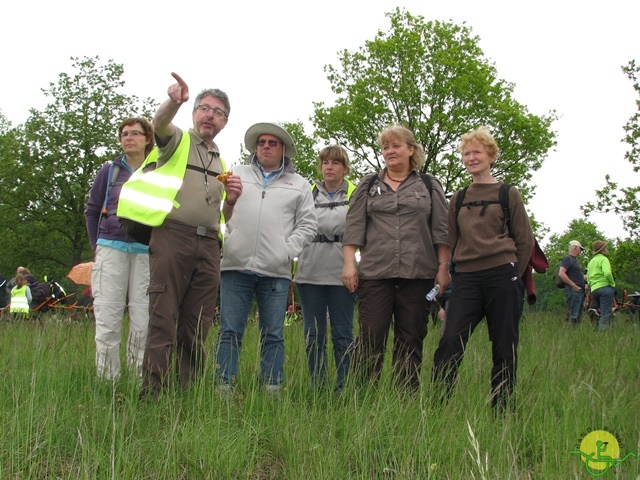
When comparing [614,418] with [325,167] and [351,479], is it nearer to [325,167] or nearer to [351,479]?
[351,479]

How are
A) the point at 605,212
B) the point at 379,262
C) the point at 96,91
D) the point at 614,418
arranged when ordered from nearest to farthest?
the point at 614,418
the point at 379,262
the point at 605,212
the point at 96,91

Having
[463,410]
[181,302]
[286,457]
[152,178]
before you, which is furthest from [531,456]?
[152,178]

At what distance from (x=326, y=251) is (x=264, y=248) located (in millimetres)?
748

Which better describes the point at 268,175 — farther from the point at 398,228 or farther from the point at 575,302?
the point at 575,302

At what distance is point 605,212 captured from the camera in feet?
48.8

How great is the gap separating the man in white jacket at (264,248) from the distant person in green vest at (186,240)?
Result: 0.67ft

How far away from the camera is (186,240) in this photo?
4.12 m

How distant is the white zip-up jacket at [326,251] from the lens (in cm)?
511

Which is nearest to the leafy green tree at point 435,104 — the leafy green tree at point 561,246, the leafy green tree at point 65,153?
the leafy green tree at point 65,153

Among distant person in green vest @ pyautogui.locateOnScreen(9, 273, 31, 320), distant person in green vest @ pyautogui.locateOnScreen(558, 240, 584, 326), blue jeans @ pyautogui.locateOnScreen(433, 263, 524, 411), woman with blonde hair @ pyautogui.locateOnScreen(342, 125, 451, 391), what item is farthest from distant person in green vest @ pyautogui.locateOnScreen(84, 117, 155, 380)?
distant person in green vest @ pyautogui.locateOnScreen(558, 240, 584, 326)

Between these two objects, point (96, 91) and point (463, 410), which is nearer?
point (463, 410)

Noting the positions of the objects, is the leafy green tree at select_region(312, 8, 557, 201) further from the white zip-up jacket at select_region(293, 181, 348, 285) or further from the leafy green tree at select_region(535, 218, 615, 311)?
the leafy green tree at select_region(535, 218, 615, 311)

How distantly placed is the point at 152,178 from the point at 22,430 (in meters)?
1.77

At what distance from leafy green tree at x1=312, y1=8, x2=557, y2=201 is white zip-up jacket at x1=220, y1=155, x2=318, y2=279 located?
22736mm
